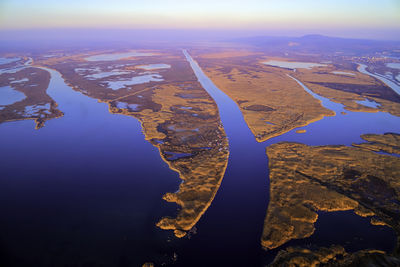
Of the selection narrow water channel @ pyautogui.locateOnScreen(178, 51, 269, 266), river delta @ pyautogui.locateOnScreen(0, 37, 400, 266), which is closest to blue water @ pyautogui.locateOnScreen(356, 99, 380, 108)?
river delta @ pyautogui.locateOnScreen(0, 37, 400, 266)

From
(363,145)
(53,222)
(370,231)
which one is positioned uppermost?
(363,145)

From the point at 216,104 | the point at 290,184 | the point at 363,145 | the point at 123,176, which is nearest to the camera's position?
the point at 290,184

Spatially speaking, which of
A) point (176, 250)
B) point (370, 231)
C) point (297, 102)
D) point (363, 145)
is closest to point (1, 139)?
point (176, 250)

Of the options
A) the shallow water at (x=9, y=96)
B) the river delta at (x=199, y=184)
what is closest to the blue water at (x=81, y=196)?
the river delta at (x=199, y=184)

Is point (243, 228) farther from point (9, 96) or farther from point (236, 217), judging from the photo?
point (9, 96)

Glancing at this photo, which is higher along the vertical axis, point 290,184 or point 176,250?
point 290,184

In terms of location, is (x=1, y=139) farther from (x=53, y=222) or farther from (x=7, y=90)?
(x=7, y=90)

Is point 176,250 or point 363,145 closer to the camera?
point 176,250

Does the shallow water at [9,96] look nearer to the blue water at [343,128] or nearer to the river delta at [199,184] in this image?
the river delta at [199,184]

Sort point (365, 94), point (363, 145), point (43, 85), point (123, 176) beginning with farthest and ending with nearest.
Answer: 1. point (43, 85)
2. point (365, 94)
3. point (363, 145)
4. point (123, 176)
